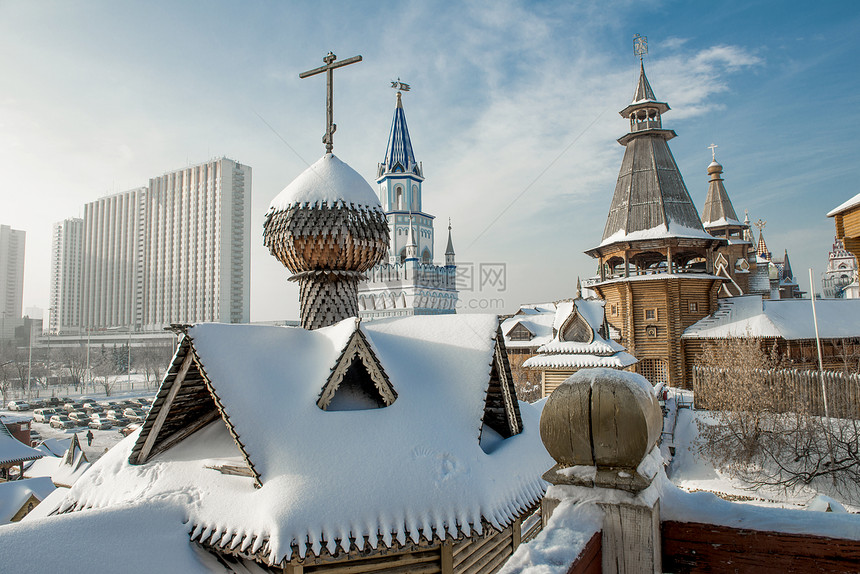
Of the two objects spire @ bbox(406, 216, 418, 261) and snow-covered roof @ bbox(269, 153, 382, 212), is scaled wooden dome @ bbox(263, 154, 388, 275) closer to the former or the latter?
snow-covered roof @ bbox(269, 153, 382, 212)

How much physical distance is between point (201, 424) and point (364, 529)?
267cm

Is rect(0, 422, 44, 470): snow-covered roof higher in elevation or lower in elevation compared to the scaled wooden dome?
lower

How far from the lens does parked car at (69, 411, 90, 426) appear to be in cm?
4039

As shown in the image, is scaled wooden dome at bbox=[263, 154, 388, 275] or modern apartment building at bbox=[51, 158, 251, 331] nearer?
scaled wooden dome at bbox=[263, 154, 388, 275]

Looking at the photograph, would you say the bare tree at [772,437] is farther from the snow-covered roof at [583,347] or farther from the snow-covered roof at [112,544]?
the snow-covered roof at [112,544]

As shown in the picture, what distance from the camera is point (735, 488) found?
46.2 feet

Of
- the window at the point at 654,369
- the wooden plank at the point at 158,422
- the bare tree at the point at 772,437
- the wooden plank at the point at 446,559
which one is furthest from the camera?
the window at the point at 654,369

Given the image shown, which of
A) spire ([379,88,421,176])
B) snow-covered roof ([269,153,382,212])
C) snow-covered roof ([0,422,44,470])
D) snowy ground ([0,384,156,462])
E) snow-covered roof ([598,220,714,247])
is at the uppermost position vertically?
spire ([379,88,421,176])

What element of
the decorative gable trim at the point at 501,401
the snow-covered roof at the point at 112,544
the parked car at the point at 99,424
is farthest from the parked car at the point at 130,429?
the parked car at the point at 99,424

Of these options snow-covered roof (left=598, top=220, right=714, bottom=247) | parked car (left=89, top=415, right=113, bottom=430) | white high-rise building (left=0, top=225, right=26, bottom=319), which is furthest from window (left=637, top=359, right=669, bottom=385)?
white high-rise building (left=0, top=225, right=26, bottom=319)

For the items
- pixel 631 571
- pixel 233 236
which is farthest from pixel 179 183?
pixel 631 571

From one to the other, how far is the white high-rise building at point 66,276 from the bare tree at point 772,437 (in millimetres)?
114981

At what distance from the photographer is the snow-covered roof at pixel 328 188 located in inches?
273

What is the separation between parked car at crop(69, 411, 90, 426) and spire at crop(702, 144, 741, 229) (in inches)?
2216
